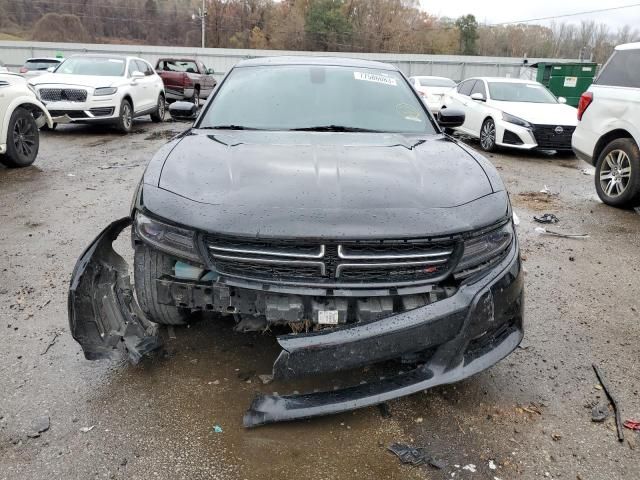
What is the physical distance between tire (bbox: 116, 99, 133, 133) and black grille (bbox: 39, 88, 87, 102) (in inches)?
32.7

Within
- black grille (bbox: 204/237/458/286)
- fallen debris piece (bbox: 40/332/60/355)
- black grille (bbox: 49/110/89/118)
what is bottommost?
fallen debris piece (bbox: 40/332/60/355)

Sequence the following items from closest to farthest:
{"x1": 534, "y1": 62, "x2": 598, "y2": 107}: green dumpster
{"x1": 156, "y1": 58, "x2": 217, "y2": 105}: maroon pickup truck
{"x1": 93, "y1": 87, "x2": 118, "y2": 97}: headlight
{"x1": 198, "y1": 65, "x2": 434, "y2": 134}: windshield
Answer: {"x1": 198, "y1": 65, "x2": 434, "y2": 134}: windshield
{"x1": 93, "y1": 87, "x2": 118, "y2": 97}: headlight
{"x1": 156, "y1": 58, "x2": 217, "y2": 105}: maroon pickup truck
{"x1": 534, "y1": 62, "x2": 598, "y2": 107}: green dumpster

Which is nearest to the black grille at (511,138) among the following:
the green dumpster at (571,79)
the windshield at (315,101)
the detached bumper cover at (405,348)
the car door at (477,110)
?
the car door at (477,110)

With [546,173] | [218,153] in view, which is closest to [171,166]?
[218,153]

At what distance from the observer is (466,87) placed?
12.0m

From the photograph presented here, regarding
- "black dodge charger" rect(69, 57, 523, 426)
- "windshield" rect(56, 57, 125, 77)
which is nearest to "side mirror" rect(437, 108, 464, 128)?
"black dodge charger" rect(69, 57, 523, 426)

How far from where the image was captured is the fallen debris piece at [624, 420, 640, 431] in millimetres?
2420

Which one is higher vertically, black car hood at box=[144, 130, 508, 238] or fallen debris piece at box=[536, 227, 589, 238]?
black car hood at box=[144, 130, 508, 238]

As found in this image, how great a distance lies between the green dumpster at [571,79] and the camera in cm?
2048

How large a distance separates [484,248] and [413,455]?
96 centimetres

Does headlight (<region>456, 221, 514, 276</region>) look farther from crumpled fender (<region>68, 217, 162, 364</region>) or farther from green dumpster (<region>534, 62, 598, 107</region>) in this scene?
green dumpster (<region>534, 62, 598, 107</region>)

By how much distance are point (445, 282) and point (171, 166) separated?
1444 millimetres

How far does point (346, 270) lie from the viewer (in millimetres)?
2217

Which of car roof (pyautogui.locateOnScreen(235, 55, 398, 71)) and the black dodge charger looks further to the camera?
car roof (pyautogui.locateOnScreen(235, 55, 398, 71))
